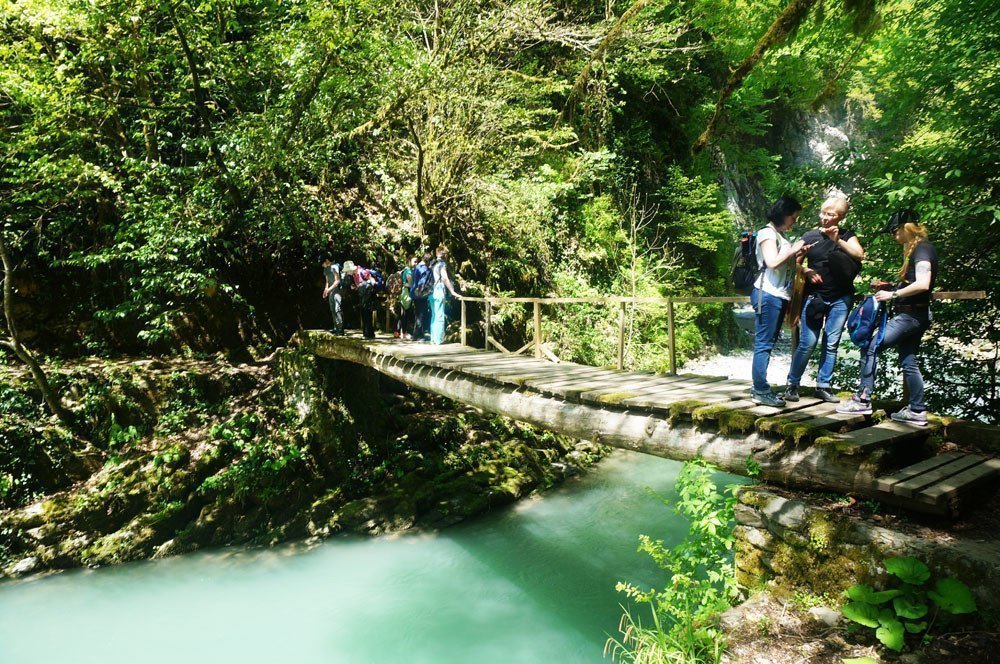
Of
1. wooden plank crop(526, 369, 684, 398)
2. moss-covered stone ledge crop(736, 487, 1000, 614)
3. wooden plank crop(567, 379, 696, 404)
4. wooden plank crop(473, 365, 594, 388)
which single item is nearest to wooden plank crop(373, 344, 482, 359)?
wooden plank crop(473, 365, 594, 388)

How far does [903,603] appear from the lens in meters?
2.64

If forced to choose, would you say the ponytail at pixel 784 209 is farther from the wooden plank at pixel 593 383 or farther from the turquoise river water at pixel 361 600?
the turquoise river water at pixel 361 600

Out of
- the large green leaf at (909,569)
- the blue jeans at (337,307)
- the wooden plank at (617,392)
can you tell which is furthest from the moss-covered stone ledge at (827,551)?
the blue jeans at (337,307)

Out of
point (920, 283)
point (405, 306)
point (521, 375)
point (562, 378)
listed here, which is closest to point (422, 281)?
point (405, 306)

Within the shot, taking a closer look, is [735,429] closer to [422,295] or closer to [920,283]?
[920,283]

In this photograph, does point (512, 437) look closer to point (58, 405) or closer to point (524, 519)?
point (524, 519)

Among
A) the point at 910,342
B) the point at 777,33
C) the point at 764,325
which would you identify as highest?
the point at 777,33

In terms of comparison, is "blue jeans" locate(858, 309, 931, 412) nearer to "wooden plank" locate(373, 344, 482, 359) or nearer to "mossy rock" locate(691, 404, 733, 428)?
"mossy rock" locate(691, 404, 733, 428)

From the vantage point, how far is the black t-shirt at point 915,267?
3301mm

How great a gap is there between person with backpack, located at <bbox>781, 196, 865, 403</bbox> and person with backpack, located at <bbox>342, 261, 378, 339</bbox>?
21.6 ft

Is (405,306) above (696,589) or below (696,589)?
above

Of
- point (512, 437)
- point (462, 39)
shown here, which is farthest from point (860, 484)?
point (462, 39)

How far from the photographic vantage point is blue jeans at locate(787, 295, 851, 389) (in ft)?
12.2

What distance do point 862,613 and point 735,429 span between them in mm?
1162
